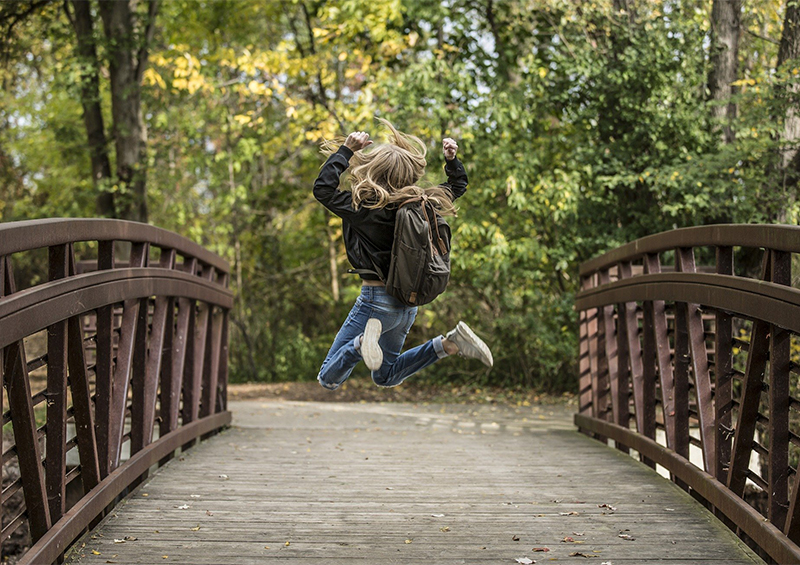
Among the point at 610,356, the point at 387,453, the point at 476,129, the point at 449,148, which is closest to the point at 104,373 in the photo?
the point at 449,148

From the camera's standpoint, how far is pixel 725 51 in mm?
10523

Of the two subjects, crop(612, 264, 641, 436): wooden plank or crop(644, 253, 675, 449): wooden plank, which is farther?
crop(612, 264, 641, 436): wooden plank

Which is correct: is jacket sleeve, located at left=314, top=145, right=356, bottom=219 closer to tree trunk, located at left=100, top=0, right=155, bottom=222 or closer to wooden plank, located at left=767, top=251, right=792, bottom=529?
wooden plank, located at left=767, top=251, right=792, bottom=529

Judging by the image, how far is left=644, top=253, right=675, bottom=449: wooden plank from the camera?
5520 millimetres

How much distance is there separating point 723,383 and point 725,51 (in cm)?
723

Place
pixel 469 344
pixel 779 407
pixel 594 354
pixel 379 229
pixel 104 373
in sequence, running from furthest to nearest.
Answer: pixel 594 354 → pixel 469 344 → pixel 379 229 → pixel 104 373 → pixel 779 407

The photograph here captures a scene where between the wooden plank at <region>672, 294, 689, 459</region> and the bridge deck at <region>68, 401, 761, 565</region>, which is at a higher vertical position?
the wooden plank at <region>672, 294, 689, 459</region>

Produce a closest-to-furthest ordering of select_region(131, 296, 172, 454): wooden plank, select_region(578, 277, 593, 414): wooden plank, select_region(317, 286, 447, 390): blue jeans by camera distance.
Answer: select_region(317, 286, 447, 390): blue jeans, select_region(131, 296, 172, 454): wooden plank, select_region(578, 277, 593, 414): wooden plank

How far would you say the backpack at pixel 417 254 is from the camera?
4.48m

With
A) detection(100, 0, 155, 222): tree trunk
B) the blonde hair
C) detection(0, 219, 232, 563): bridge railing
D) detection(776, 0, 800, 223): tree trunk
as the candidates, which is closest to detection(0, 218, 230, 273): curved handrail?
detection(0, 219, 232, 563): bridge railing

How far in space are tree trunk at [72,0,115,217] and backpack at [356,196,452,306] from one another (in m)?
8.74

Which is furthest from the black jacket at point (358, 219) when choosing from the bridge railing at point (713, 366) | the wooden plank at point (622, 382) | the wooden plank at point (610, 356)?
the wooden plank at point (610, 356)

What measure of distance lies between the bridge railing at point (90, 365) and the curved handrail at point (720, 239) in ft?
9.77

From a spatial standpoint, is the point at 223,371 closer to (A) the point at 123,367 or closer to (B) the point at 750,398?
(A) the point at 123,367
